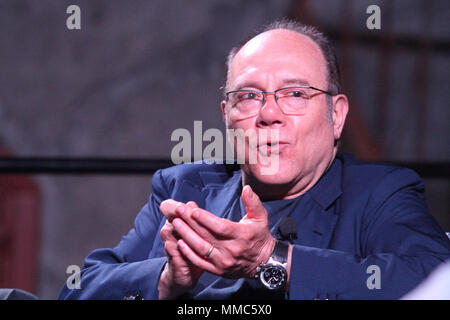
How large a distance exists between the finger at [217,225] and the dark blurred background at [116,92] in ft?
7.41

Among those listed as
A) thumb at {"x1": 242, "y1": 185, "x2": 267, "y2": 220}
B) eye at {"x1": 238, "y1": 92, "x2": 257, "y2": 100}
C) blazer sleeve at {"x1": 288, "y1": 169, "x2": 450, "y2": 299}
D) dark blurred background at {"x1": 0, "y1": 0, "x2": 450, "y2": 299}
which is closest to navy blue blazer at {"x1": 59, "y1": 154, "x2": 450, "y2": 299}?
blazer sleeve at {"x1": 288, "y1": 169, "x2": 450, "y2": 299}

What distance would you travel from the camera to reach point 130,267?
3.62 ft

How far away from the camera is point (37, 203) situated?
9.98 ft

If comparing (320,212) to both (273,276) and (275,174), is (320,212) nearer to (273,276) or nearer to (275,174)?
(275,174)

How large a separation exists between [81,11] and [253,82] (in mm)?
2243

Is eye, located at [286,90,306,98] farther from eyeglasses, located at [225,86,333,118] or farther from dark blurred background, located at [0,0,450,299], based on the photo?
dark blurred background, located at [0,0,450,299]

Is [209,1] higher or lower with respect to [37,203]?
higher

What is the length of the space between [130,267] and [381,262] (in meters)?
0.52

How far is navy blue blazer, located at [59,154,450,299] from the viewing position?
90 cm

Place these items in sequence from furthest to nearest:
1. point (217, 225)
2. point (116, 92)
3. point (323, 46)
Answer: point (116, 92), point (323, 46), point (217, 225)

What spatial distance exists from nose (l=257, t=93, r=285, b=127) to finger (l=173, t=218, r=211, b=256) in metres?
0.32

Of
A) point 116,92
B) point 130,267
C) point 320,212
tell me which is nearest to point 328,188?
point 320,212
